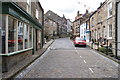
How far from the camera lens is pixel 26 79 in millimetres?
5098

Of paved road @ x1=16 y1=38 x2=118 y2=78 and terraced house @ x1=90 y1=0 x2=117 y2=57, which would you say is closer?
paved road @ x1=16 y1=38 x2=118 y2=78

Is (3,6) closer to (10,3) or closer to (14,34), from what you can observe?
(10,3)

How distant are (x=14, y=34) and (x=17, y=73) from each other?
259cm

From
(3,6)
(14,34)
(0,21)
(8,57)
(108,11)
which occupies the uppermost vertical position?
(108,11)

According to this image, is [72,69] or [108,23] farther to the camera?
[108,23]

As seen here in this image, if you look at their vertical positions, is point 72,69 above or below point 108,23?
below

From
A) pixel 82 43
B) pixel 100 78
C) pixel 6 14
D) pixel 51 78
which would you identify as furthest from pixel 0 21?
pixel 82 43

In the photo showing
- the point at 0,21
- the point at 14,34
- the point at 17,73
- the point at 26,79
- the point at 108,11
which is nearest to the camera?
the point at 26,79

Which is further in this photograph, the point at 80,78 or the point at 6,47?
the point at 6,47

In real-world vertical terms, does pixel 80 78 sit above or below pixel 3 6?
below

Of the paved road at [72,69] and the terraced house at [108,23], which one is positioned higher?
the terraced house at [108,23]

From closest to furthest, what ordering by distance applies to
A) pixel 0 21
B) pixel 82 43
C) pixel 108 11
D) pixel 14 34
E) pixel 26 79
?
pixel 26 79
pixel 0 21
pixel 14 34
pixel 108 11
pixel 82 43

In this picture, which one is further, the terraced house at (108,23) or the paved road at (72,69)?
the terraced house at (108,23)

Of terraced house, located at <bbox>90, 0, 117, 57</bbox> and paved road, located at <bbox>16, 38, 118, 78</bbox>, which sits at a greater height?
terraced house, located at <bbox>90, 0, 117, 57</bbox>
